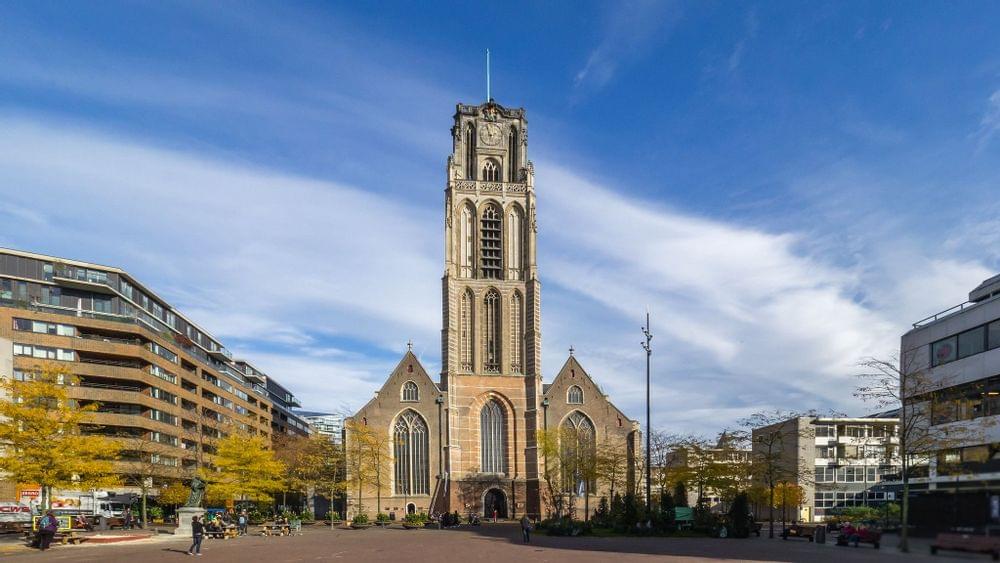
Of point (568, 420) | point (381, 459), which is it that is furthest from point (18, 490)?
point (568, 420)

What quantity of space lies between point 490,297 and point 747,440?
112ft

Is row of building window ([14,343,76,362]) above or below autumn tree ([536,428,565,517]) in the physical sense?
above

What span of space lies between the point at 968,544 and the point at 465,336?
77.6m

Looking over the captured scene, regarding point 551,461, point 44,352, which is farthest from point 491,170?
point 44,352

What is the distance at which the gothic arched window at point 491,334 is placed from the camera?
286 ft

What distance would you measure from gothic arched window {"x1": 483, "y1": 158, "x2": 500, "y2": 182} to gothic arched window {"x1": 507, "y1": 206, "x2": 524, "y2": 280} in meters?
5.23

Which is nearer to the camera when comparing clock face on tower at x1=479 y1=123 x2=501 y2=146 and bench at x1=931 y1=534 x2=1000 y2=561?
bench at x1=931 y1=534 x2=1000 y2=561

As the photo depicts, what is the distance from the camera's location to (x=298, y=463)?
81938mm

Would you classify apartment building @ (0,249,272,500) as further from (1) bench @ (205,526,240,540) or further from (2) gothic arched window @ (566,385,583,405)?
(2) gothic arched window @ (566,385,583,405)

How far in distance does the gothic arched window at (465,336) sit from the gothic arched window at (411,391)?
5.47m

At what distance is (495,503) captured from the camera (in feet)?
277

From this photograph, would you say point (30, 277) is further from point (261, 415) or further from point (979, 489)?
point (979, 489)

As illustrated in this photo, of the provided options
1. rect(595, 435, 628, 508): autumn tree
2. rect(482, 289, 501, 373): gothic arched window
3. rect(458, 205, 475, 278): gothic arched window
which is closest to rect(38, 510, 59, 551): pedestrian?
rect(595, 435, 628, 508): autumn tree

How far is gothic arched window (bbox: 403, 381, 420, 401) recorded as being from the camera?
280ft
